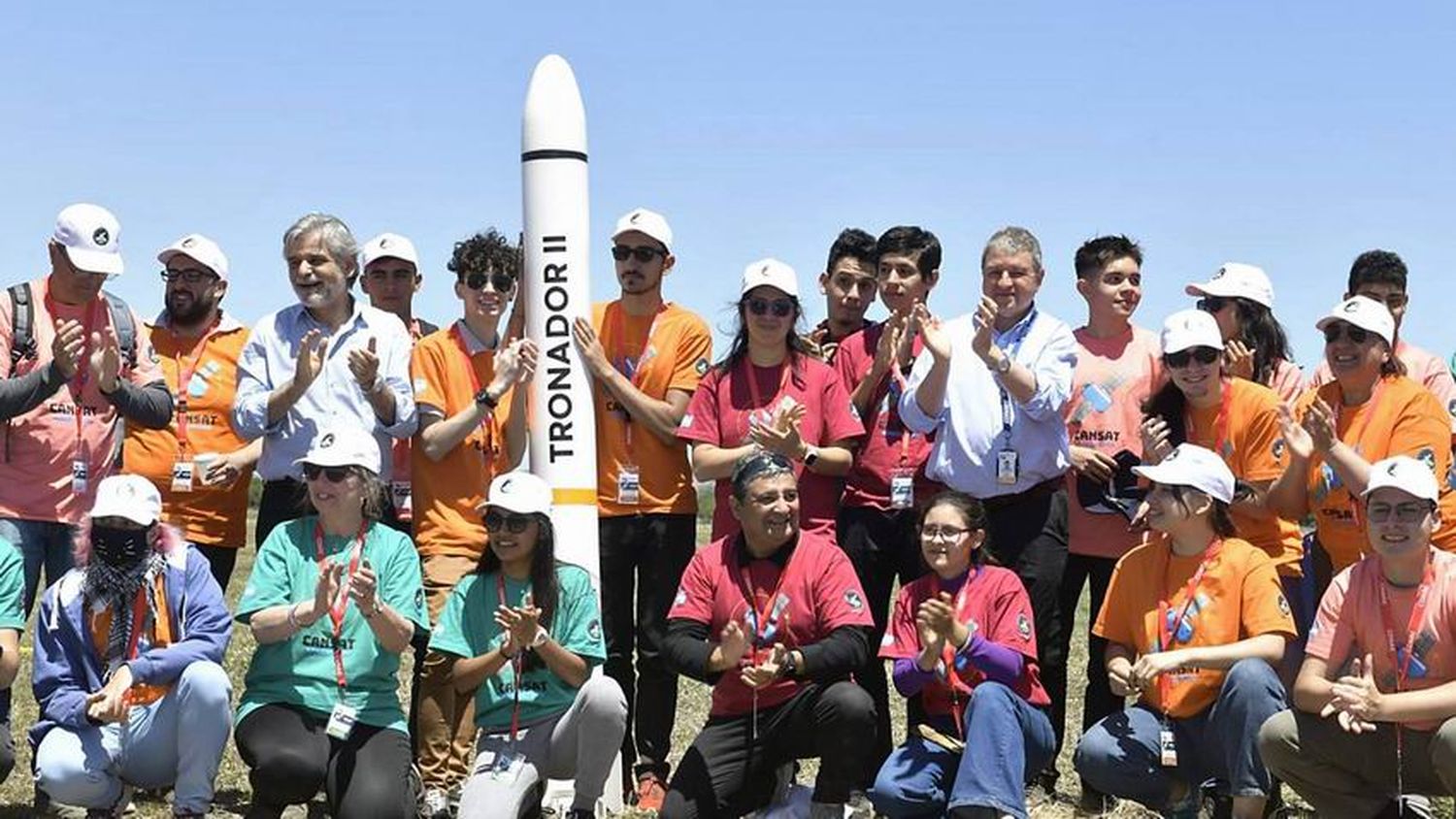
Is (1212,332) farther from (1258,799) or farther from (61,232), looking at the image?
(61,232)

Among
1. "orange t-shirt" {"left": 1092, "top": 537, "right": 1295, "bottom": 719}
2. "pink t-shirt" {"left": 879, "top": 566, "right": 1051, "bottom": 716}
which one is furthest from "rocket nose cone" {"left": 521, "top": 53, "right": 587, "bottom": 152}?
"orange t-shirt" {"left": 1092, "top": 537, "right": 1295, "bottom": 719}

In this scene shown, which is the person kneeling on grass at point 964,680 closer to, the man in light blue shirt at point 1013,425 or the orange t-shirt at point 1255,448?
the man in light blue shirt at point 1013,425

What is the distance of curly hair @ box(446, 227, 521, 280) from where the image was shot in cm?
895

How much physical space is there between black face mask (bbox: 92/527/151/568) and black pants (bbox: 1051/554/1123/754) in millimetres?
4404

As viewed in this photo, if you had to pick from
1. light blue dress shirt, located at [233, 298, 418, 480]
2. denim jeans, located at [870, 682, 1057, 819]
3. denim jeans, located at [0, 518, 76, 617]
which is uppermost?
Result: light blue dress shirt, located at [233, 298, 418, 480]

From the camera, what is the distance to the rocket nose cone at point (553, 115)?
9250mm

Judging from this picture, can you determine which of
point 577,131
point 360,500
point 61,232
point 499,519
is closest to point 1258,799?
point 499,519

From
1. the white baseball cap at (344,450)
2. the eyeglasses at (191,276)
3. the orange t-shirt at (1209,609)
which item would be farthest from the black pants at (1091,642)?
the eyeglasses at (191,276)

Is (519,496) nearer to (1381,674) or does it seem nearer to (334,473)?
(334,473)

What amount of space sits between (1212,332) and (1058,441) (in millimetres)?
919

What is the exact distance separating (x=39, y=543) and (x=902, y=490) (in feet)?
14.0

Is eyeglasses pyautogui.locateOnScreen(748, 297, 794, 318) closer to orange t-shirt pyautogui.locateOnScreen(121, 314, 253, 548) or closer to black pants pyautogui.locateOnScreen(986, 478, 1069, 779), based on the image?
black pants pyautogui.locateOnScreen(986, 478, 1069, 779)

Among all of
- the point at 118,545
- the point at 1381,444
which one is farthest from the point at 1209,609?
the point at 118,545

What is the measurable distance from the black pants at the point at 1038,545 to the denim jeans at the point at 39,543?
4.51 metres
